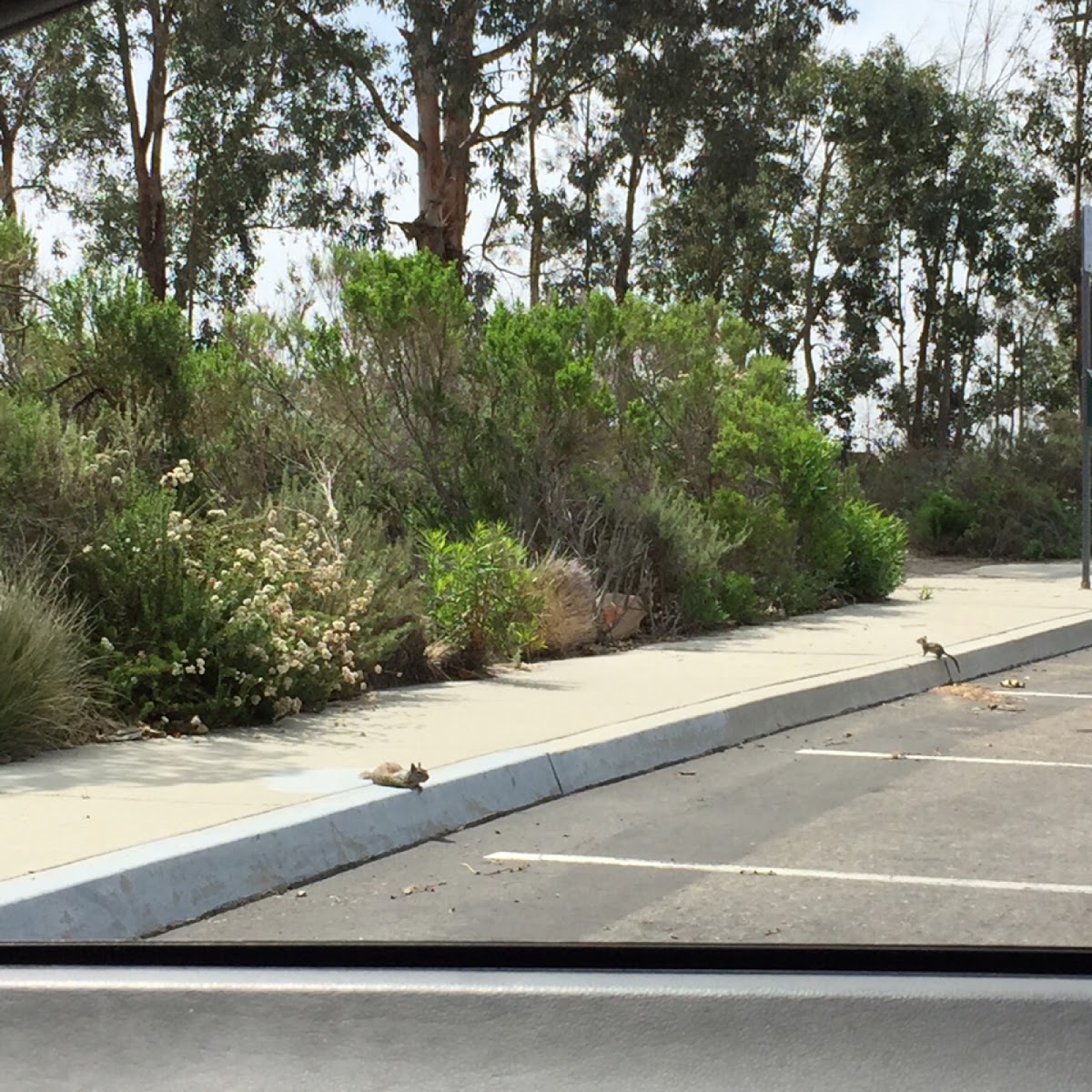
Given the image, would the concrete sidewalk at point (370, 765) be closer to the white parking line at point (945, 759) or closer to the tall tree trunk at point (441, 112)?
the white parking line at point (945, 759)

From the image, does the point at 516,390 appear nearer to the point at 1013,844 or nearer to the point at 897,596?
the point at 897,596

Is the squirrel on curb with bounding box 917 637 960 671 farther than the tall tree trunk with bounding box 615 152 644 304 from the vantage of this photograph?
No

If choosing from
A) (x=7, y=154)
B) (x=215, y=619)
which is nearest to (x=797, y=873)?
(x=215, y=619)

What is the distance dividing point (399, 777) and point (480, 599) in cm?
390

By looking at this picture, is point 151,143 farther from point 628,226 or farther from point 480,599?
point 480,599

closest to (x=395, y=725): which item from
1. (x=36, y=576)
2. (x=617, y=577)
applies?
(x=36, y=576)

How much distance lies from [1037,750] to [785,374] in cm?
795

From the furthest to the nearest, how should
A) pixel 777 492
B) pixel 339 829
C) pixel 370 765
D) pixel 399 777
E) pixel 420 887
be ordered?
1. pixel 777 492
2. pixel 370 765
3. pixel 399 777
4. pixel 339 829
5. pixel 420 887

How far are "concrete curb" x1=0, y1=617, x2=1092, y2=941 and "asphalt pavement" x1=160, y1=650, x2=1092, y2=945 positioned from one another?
101mm

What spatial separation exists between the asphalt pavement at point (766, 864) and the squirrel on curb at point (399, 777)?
26 centimetres

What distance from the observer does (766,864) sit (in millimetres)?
5457

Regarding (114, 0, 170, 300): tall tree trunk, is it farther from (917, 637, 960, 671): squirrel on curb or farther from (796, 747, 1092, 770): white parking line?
(796, 747, 1092, 770): white parking line

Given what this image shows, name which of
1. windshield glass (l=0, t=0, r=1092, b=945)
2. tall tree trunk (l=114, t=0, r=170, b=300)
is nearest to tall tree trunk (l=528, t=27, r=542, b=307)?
windshield glass (l=0, t=0, r=1092, b=945)

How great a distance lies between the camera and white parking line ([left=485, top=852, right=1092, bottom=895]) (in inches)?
200
